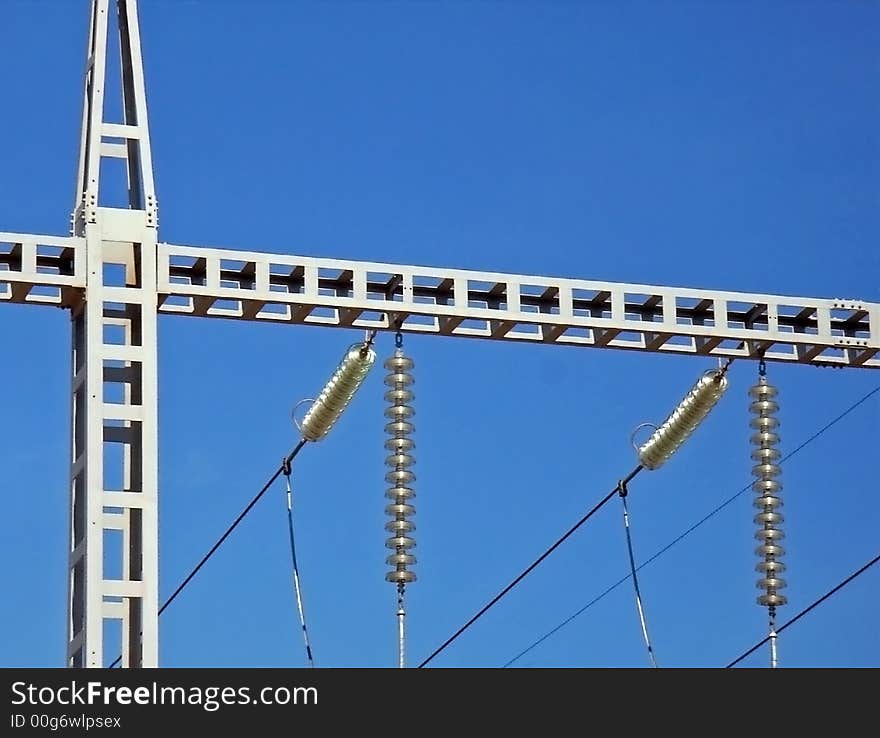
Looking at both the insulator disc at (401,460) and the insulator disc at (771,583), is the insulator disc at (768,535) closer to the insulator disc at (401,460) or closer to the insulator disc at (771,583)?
the insulator disc at (771,583)

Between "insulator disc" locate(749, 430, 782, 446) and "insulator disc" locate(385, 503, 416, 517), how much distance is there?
12.9 feet

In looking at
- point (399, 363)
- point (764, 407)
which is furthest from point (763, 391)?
point (399, 363)

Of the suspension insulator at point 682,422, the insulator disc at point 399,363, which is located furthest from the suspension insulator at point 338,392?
the suspension insulator at point 682,422

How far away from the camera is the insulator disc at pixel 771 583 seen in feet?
85.8

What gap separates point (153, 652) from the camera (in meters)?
23.2

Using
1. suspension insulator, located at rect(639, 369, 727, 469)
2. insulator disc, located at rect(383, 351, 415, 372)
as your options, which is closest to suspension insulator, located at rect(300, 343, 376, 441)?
insulator disc, located at rect(383, 351, 415, 372)

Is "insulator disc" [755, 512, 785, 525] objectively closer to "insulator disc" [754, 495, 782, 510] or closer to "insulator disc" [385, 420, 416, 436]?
"insulator disc" [754, 495, 782, 510]

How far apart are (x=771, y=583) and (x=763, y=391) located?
202cm

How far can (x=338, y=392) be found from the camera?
25.5 m

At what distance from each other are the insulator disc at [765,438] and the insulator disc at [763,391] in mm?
385

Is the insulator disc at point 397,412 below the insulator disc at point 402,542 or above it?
above

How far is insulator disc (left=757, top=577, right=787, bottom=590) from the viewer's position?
26141 millimetres

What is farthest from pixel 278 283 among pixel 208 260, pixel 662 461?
pixel 662 461
